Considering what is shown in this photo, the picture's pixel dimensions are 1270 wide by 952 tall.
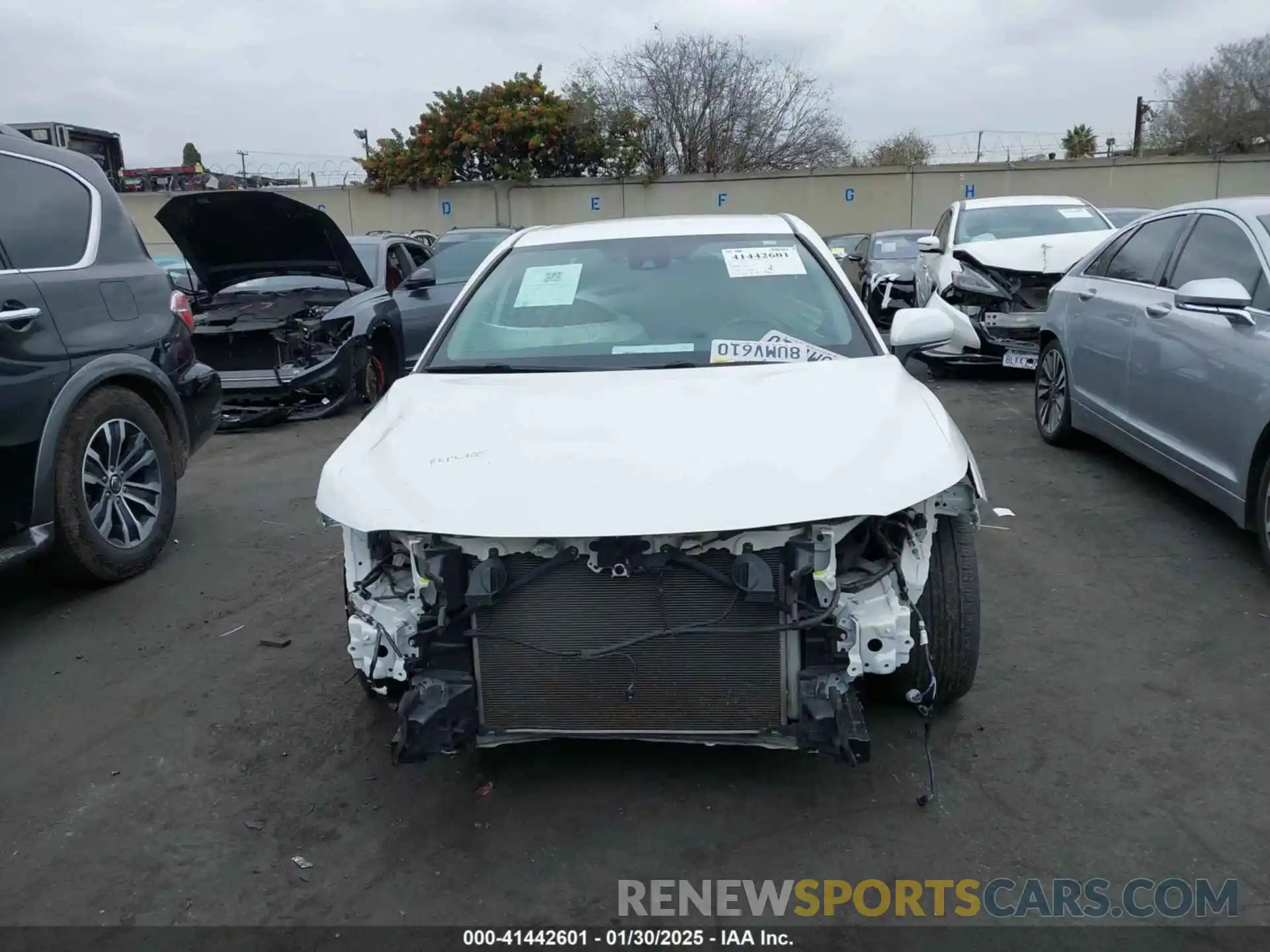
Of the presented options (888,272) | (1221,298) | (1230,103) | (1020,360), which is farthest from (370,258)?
(1230,103)

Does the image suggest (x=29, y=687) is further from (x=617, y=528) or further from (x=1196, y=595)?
(x=1196, y=595)

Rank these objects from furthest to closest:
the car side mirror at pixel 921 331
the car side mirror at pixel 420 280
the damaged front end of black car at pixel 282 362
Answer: the car side mirror at pixel 420 280, the damaged front end of black car at pixel 282 362, the car side mirror at pixel 921 331

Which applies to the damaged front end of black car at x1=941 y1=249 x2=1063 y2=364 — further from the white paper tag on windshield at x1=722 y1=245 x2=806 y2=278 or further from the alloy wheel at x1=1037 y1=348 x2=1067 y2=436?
the white paper tag on windshield at x1=722 y1=245 x2=806 y2=278

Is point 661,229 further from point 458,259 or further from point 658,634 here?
point 458,259

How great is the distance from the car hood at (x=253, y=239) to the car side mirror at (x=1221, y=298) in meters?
5.82

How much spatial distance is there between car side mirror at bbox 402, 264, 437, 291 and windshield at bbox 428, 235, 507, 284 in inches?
40.4

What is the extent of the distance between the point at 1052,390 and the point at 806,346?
400 cm

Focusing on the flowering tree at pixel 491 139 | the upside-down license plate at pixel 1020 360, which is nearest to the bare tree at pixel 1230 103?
the flowering tree at pixel 491 139

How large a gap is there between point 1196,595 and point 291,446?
6.29 m

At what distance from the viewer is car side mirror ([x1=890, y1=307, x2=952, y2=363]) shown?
4.00m

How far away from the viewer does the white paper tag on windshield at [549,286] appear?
13.3ft

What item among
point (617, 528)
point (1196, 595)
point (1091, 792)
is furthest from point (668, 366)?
point (1196, 595)

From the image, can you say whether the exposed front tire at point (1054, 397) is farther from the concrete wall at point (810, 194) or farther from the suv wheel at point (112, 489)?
the concrete wall at point (810, 194)

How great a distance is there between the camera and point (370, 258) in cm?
973
